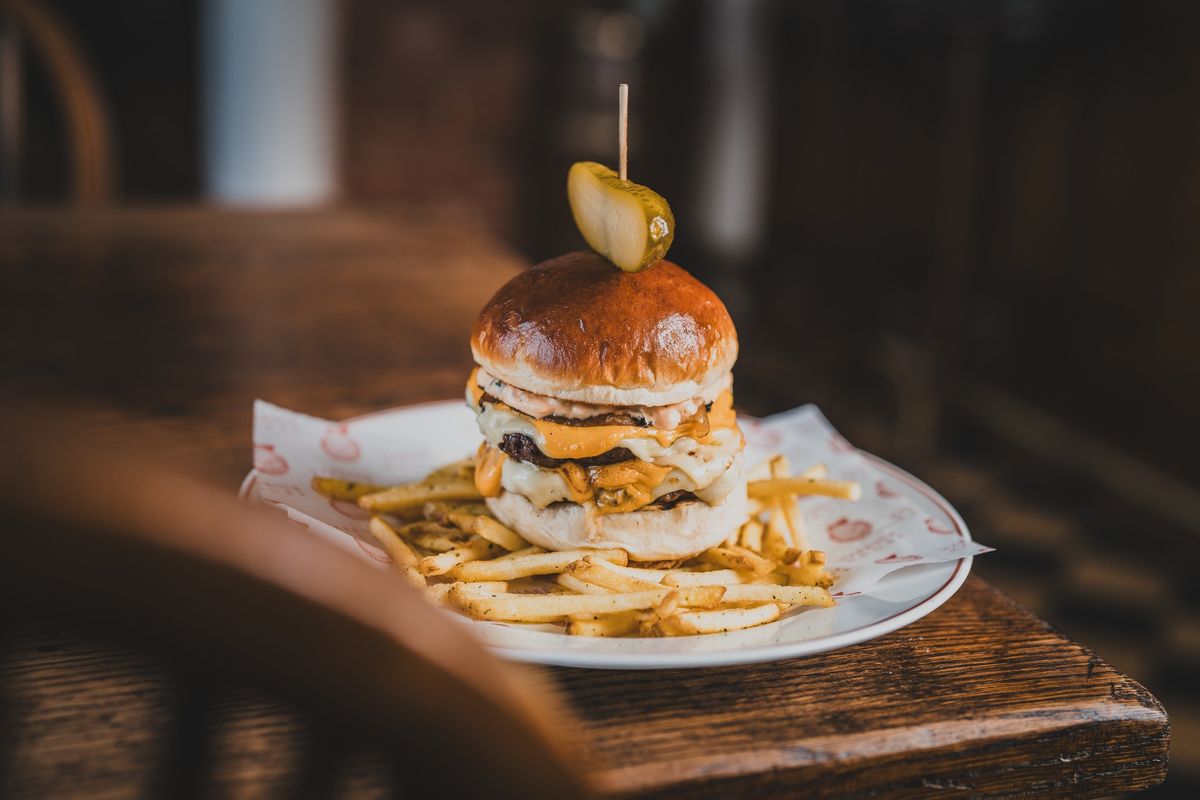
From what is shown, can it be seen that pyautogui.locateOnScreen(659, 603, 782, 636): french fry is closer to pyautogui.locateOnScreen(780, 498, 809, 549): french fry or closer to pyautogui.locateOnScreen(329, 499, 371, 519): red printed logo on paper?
pyautogui.locateOnScreen(780, 498, 809, 549): french fry

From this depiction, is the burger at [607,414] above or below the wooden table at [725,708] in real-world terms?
above

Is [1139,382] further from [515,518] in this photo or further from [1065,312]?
[515,518]

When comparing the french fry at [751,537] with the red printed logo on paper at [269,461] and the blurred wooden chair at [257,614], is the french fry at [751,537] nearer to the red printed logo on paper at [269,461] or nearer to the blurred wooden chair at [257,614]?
the red printed logo on paper at [269,461]

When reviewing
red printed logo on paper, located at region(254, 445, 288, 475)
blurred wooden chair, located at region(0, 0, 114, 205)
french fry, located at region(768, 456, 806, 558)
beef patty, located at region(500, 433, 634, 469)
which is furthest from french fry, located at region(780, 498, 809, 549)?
blurred wooden chair, located at region(0, 0, 114, 205)

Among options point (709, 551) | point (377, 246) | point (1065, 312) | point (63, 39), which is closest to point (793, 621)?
point (709, 551)

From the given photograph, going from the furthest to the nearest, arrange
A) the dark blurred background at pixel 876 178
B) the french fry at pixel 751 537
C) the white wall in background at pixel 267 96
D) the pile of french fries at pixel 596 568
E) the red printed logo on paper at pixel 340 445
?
the white wall in background at pixel 267 96
the dark blurred background at pixel 876 178
the red printed logo on paper at pixel 340 445
the french fry at pixel 751 537
the pile of french fries at pixel 596 568

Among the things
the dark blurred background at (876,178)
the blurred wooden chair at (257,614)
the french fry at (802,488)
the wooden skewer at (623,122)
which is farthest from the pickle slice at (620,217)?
the dark blurred background at (876,178)

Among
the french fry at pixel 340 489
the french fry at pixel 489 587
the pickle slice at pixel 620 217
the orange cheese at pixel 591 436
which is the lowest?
the french fry at pixel 489 587
